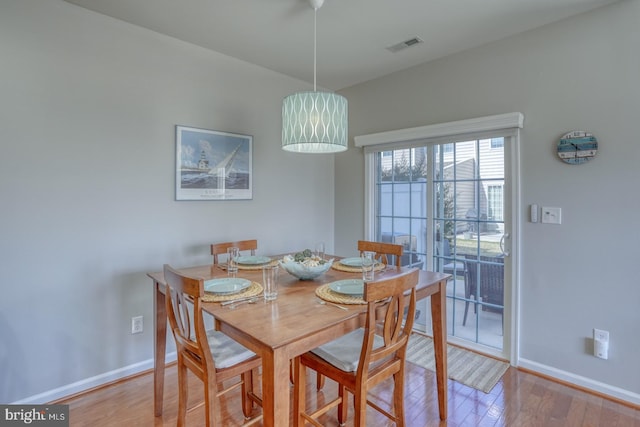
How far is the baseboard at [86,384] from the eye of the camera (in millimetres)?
2064

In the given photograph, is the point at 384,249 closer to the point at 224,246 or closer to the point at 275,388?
the point at 224,246

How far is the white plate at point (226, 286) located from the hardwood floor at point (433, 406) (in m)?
0.86

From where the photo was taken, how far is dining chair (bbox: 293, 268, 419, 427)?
139cm

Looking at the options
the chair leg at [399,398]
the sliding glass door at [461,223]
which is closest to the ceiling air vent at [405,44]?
the sliding glass door at [461,223]

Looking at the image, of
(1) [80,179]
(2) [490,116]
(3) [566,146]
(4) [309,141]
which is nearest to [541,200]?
(3) [566,146]

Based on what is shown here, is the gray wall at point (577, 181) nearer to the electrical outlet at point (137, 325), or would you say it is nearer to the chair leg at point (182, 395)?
the chair leg at point (182, 395)

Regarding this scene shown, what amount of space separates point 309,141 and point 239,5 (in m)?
1.11

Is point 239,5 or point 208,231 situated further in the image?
point 208,231

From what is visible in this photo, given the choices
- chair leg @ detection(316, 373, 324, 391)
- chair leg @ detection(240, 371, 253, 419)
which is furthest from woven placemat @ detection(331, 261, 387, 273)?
chair leg @ detection(240, 371, 253, 419)

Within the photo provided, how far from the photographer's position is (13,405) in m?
1.98

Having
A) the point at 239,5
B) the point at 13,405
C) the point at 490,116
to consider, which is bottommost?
the point at 13,405

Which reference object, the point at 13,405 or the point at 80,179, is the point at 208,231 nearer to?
the point at 80,179

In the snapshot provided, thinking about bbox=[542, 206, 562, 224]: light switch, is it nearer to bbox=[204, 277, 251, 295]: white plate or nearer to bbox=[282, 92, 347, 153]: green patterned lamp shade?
bbox=[282, 92, 347, 153]: green patterned lamp shade

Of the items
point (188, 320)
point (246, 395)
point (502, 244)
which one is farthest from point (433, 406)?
point (188, 320)
